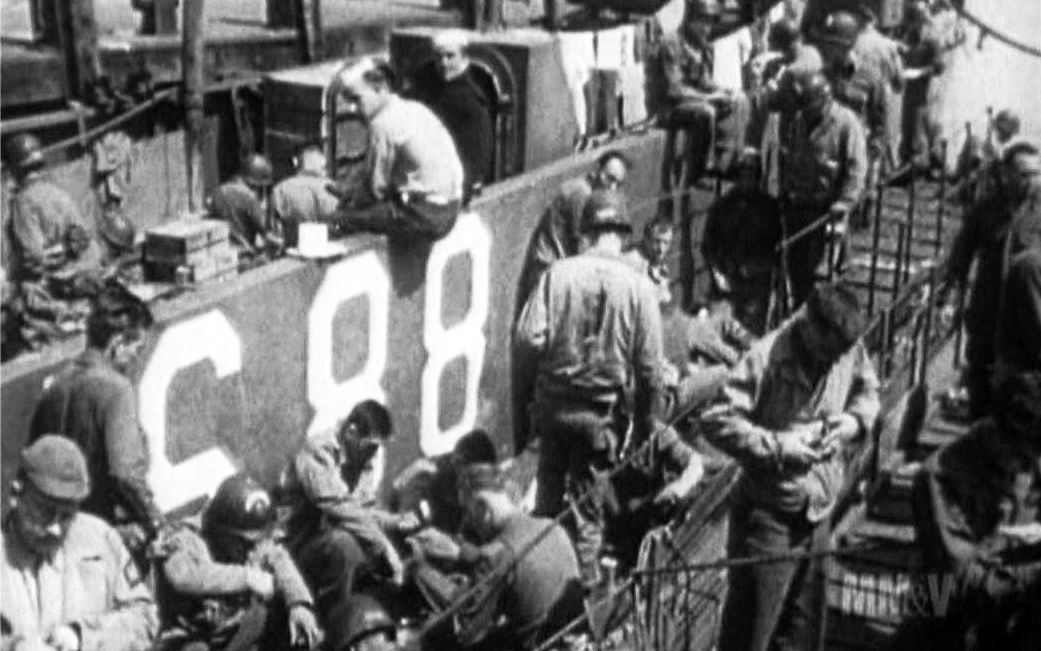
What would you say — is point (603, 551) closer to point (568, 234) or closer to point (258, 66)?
point (568, 234)

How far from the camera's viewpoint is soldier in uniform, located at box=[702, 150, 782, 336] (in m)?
14.3

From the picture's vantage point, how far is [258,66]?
17.9 meters

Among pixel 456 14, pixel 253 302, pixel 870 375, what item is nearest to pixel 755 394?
pixel 870 375

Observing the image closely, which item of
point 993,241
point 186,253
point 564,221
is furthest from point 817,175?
point 186,253

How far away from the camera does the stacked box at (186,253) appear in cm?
1049

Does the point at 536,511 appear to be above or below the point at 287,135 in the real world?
below

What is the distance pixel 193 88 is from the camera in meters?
16.2

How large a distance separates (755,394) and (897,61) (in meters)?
7.22

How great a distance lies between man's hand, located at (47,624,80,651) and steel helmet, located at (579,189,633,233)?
4.11 meters

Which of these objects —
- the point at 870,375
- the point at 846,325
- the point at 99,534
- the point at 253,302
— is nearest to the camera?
the point at 99,534

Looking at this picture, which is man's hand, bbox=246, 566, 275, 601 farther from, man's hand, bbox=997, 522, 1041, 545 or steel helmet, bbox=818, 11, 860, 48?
steel helmet, bbox=818, 11, 860, 48

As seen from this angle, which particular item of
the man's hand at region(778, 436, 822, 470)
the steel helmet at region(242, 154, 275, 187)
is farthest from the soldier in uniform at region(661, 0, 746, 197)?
the man's hand at region(778, 436, 822, 470)

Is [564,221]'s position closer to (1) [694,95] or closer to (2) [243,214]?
(2) [243,214]

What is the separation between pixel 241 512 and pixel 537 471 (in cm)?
272
